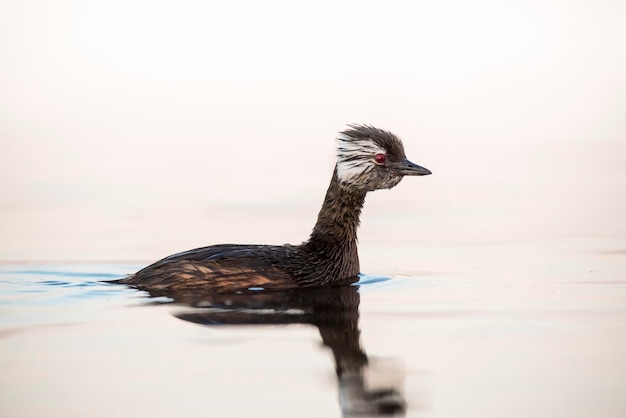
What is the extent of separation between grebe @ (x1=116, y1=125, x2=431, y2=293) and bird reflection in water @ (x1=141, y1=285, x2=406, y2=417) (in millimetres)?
234

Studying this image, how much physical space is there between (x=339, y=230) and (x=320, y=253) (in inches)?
15.3

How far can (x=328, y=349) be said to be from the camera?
8414 mm

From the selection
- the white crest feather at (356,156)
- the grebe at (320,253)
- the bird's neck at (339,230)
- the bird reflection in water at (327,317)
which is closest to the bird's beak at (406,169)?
the grebe at (320,253)

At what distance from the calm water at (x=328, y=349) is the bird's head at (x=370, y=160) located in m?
1.12

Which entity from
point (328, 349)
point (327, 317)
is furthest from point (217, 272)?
point (328, 349)

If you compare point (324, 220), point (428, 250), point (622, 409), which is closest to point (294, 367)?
point (622, 409)

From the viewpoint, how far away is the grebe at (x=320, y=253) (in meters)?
11.7

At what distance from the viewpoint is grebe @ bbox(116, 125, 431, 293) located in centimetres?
1168

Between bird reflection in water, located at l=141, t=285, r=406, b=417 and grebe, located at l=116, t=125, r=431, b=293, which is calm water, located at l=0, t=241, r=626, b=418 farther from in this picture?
grebe, located at l=116, t=125, r=431, b=293

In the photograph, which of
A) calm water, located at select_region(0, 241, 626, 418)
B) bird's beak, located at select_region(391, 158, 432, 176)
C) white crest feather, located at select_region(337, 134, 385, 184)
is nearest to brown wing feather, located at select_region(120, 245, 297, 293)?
calm water, located at select_region(0, 241, 626, 418)

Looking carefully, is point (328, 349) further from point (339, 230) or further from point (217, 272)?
point (339, 230)

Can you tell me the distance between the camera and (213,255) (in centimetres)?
1187

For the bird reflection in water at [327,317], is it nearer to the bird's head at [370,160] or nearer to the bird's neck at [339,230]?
the bird's neck at [339,230]

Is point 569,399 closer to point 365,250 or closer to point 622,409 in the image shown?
point 622,409
